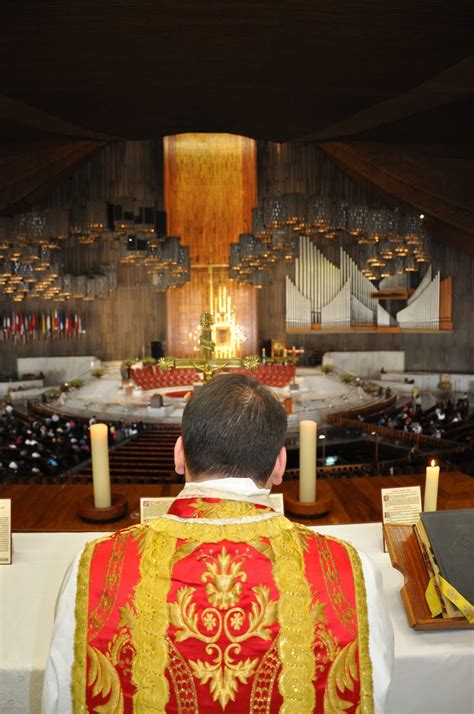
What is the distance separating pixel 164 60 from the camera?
419 cm

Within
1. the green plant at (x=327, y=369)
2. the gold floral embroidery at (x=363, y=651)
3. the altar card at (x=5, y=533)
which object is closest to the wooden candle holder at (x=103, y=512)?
the altar card at (x=5, y=533)

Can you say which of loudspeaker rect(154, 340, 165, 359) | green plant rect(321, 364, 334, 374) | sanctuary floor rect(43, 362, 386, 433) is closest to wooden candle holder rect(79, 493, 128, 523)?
sanctuary floor rect(43, 362, 386, 433)

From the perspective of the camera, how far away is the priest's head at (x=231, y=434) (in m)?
1.28

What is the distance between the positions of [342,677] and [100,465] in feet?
5.00

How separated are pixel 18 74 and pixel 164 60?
1.19 m

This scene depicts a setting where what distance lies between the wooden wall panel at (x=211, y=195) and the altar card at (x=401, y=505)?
2112 cm

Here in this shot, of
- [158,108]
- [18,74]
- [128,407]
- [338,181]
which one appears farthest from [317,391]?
[18,74]

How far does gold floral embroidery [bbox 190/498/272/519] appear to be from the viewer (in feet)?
4.10

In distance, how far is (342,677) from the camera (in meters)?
1.22

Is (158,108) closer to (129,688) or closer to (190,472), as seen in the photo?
(190,472)

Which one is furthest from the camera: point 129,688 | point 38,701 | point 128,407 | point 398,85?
point 128,407

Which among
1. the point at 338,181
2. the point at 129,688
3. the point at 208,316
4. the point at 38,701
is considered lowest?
the point at 38,701

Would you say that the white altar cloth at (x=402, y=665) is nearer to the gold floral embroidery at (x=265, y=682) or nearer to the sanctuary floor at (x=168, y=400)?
the gold floral embroidery at (x=265, y=682)

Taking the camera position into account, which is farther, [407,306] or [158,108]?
[407,306]
